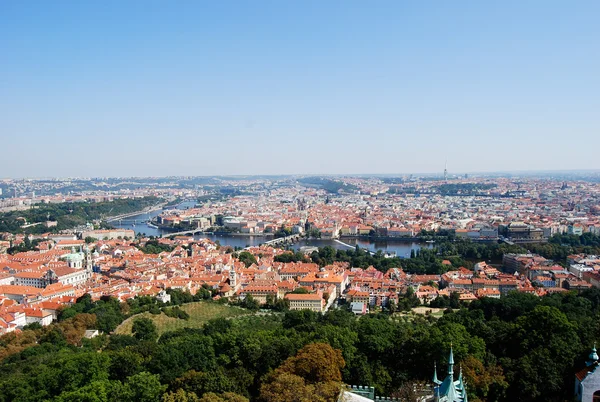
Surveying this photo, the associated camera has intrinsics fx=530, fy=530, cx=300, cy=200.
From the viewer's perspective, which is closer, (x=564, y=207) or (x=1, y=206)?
(x=564, y=207)

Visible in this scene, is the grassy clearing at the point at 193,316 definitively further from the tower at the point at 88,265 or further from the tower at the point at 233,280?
the tower at the point at 88,265

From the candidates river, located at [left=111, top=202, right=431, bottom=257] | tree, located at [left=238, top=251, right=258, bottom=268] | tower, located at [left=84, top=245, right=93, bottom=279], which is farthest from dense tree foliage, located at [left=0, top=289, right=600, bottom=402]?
river, located at [left=111, top=202, right=431, bottom=257]

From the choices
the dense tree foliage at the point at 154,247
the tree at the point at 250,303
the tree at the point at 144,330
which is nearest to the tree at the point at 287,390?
the tree at the point at 144,330

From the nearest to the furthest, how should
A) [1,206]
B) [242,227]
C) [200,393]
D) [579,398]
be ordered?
[579,398], [200,393], [242,227], [1,206]

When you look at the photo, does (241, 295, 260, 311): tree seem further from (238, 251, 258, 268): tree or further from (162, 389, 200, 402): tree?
(162, 389, 200, 402): tree

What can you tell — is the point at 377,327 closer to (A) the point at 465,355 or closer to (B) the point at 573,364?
(A) the point at 465,355

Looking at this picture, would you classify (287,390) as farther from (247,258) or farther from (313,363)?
(247,258)

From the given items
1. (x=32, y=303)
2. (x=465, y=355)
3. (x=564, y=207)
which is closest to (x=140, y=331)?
(x=32, y=303)

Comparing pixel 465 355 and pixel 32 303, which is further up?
pixel 465 355
